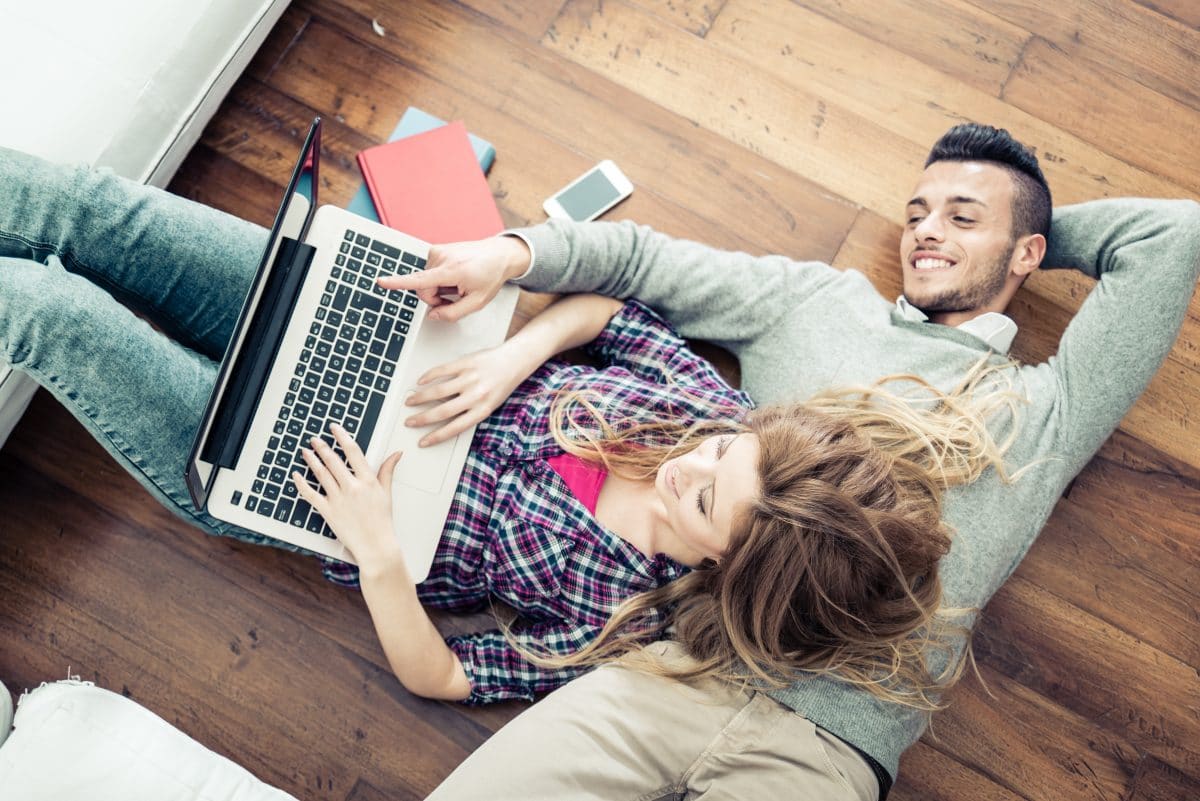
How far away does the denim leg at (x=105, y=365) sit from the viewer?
1162mm

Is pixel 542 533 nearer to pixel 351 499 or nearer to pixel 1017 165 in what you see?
pixel 351 499

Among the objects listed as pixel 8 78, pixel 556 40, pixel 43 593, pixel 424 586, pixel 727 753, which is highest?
pixel 556 40

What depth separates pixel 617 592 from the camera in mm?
1301

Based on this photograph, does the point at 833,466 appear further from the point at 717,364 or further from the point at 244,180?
the point at 244,180

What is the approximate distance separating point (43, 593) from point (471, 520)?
0.86 m

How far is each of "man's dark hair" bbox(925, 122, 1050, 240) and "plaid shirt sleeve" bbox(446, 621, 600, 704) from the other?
110 cm

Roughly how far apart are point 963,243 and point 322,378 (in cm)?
115

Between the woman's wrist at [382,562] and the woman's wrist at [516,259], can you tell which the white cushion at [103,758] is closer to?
the woman's wrist at [382,562]

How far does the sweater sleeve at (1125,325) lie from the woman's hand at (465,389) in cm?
95

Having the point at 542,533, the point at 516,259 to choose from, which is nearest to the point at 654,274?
the point at 516,259

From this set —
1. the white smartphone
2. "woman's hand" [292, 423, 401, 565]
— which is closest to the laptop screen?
"woman's hand" [292, 423, 401, 565]

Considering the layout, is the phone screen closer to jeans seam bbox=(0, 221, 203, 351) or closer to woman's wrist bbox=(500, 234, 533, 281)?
woman's wrist bbox=(500, 234, 533, 281)

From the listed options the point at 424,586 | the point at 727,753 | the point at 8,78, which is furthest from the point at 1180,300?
the point at 8,78

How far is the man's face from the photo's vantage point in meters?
1.47
